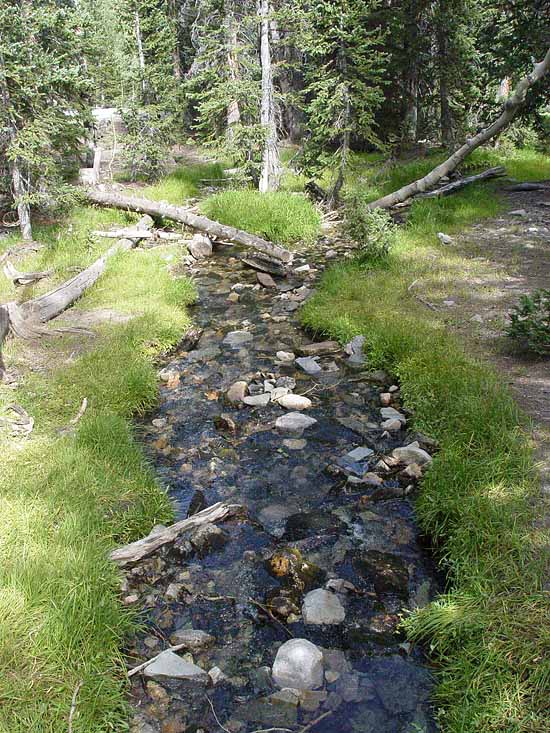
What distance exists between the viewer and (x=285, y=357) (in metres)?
7.96

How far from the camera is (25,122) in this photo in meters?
11.2

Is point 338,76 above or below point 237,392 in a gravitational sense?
above

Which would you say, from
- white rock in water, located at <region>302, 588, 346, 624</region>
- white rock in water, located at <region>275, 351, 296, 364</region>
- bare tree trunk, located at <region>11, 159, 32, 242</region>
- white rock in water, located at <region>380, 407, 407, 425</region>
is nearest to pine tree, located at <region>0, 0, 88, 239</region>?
bare tree trunk, located at <region>11, 159, 32, 242</region>

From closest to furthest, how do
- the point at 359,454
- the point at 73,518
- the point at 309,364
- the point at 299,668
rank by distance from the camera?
1. the point at 299,668
2. the point at 73,518
3. the point at 359,454
4. the point at 309,364

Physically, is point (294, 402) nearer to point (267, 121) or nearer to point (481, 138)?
point (481, 138)

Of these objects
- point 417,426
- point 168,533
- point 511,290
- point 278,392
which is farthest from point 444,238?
point 168,533

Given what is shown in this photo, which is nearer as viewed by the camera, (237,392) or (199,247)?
(237,392)

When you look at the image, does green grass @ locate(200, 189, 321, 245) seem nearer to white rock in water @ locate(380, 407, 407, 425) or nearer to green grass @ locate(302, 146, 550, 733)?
green grass @ locate(302, 146, 550, 733)

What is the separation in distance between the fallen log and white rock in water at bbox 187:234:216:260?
29 cm

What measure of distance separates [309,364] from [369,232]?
395cm

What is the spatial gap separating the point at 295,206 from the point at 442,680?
1208 cm

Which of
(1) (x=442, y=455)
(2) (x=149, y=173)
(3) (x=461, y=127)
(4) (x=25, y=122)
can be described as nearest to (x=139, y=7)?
(2) (x=149, y=173)

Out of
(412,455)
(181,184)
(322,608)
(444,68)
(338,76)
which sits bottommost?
(322,608)

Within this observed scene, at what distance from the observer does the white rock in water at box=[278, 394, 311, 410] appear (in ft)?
22.0
